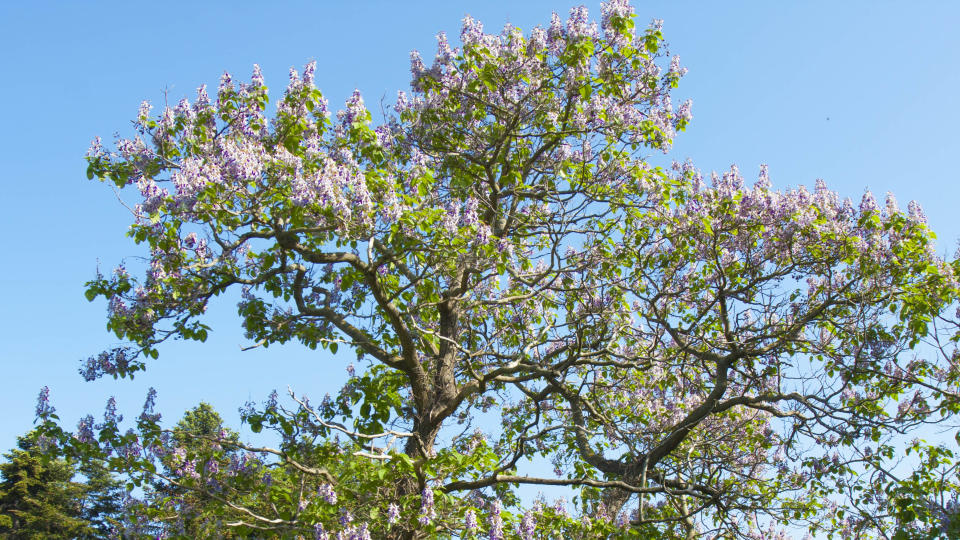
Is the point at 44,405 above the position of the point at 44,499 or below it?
below

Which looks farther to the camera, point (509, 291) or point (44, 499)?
point (44, 499)

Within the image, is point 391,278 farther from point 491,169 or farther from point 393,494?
point 393,494

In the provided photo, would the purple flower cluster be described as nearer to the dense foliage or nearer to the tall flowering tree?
the tall flowering tree

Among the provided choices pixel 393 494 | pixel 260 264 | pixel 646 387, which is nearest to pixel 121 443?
pixel 260 264

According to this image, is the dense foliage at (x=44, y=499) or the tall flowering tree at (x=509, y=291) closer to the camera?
the tall flowering tree at (x=509, y=291)

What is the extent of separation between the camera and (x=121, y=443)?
759cm

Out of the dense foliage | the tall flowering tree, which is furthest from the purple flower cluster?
the dense foliage

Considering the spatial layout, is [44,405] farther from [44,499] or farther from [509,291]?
[44,499]

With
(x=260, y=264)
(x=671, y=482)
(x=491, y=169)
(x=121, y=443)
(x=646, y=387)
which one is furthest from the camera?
(x=646, y=387)

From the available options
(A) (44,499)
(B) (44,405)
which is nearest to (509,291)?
(B) (44,405)

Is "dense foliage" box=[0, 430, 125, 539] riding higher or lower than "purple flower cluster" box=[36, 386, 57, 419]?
higher

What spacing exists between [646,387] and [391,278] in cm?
504

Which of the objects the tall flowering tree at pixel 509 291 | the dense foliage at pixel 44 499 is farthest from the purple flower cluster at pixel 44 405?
the dense foliage at pixel 44 499

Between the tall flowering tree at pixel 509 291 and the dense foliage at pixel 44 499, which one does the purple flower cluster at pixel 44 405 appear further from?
the dense foliage at pixel 44 499
